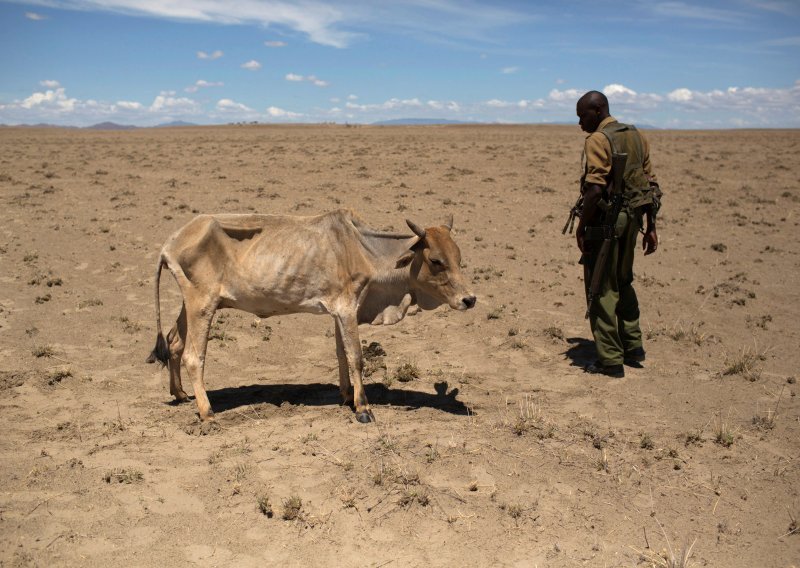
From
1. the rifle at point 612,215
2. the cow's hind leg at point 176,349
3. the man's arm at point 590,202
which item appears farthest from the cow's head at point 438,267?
the cow's hind leg at point 176,349

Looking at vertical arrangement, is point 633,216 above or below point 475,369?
above

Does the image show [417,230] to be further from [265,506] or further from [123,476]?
[123,476]

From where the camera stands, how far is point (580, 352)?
7879mm

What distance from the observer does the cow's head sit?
5.82 m

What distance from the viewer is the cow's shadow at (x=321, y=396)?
6.48 metres

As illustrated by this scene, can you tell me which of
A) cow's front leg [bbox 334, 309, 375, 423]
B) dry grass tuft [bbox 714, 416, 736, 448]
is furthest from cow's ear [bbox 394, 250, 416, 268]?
dry grass tuft [bbox 714, 416, 736, 448]

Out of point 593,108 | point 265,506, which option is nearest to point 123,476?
point 265,506

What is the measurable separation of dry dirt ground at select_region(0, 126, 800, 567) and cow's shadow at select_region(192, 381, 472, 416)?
36mm

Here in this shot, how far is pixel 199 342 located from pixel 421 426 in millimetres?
2191

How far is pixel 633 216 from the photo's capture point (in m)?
6.70

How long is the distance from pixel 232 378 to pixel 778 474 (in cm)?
545

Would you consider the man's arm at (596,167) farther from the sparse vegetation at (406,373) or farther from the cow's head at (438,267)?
the sparse vegetation at (406,373)

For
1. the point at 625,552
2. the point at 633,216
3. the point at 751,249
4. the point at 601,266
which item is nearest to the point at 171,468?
the point at 625,552

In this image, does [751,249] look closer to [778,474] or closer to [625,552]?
[778,474]
